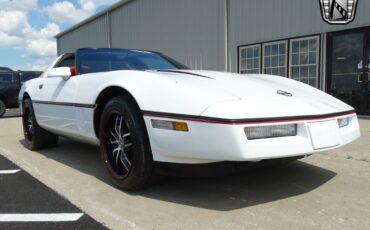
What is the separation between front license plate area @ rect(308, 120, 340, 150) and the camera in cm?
264

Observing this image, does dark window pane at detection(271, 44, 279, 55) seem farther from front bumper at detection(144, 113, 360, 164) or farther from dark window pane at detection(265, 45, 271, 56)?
front bumper at detection(144, 113, 360, 164)

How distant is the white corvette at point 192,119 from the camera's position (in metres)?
2.48

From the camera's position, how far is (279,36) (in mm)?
9594

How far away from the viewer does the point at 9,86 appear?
12.6 metres

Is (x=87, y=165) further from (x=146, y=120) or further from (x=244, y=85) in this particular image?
(x=244, y=85)

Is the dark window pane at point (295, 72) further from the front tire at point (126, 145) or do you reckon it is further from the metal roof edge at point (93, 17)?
the metal roof edge at point (93, 17)

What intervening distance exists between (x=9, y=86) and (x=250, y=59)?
7.96 metres

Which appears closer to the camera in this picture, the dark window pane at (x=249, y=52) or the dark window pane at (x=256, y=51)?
the dark window pane at (x=256, y=51)

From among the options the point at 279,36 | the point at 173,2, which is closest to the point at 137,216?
the point at 279,36

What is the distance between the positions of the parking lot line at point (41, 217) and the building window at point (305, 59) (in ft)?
24.8

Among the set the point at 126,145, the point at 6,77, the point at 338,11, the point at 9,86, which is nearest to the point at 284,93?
the point at 126,145

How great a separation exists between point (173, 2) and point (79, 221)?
1211 centimetres

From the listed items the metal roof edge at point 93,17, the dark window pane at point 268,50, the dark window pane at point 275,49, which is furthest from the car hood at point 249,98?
the metal roof edge at point 93,17

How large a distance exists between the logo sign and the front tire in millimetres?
6663
